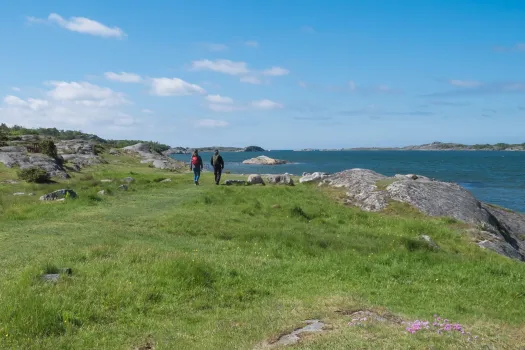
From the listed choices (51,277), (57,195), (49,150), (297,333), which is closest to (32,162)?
(49,150)

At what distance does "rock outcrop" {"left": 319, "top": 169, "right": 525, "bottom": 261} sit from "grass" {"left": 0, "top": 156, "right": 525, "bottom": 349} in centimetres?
344

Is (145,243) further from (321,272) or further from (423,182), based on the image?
(423,182)

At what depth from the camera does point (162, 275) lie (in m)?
12.7

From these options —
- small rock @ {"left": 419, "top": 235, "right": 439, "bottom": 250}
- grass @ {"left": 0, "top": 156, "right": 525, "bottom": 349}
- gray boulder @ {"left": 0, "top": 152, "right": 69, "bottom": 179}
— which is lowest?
small rock @ {"left": 419, "top": 235, "right": 439, "bottom": 250}

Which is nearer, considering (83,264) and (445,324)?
(445,324)

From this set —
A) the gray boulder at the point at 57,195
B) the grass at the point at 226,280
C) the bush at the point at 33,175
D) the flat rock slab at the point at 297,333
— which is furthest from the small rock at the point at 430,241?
the bush at the point at 33,175

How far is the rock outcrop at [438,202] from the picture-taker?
2894cm

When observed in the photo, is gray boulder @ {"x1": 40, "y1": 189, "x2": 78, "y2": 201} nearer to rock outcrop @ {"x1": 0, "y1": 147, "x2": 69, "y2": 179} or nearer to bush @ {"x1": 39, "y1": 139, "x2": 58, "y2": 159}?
rock outcrop @ {"x1": 0, "y1": 147, "x2": 69, "y2": 179}

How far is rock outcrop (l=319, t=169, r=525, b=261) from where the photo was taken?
28.9m

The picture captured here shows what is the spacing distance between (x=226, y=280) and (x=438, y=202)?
2134cm

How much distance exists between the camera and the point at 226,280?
13.2 m

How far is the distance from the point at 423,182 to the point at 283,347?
2839 cm

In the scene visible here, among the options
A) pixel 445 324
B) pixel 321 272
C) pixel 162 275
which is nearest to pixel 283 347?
pixel 445 324

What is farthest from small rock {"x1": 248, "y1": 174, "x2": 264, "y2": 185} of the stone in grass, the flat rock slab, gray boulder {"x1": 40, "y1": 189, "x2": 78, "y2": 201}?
the flat rock slab
